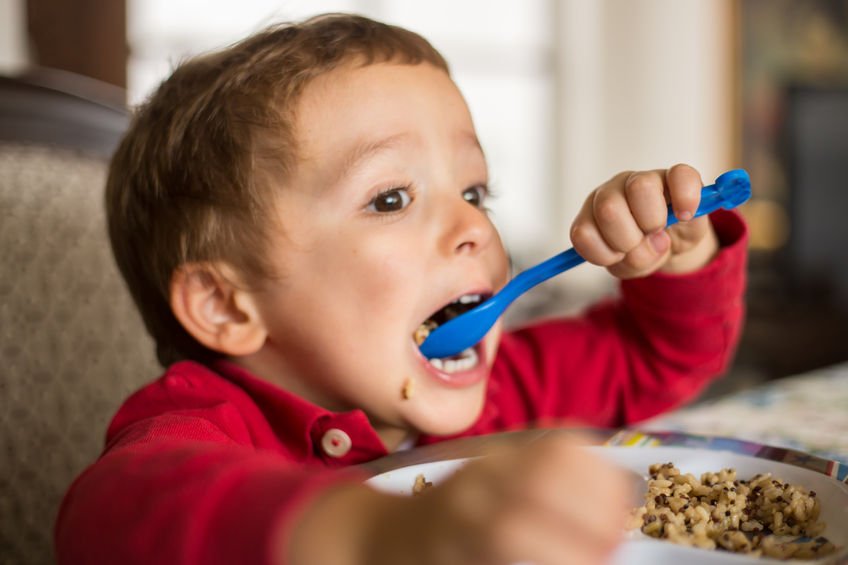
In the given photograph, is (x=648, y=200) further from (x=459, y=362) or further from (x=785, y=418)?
(x=785, y=418)

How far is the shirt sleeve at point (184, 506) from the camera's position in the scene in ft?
1.26

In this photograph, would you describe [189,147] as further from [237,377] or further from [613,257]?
[613,257]

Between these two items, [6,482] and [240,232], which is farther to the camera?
[6,482]

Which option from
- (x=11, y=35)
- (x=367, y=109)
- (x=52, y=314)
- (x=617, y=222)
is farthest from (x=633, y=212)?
(x=11, y=35)

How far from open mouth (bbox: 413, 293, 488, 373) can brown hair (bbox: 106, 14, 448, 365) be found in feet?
0.54

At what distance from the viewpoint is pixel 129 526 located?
43 cm

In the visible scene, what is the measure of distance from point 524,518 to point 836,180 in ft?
14.7

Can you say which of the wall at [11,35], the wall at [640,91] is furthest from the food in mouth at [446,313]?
the wall at [640,91]

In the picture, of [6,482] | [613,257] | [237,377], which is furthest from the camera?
[6,482]

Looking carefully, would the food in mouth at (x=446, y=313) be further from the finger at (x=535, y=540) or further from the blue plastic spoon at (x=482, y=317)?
the finger at (x=535, y=540)

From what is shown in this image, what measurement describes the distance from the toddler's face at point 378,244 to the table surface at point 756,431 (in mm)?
161

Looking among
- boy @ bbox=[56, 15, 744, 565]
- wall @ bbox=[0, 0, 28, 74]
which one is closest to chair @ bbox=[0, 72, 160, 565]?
boy @ bbox=[56, 15, 744, 565]

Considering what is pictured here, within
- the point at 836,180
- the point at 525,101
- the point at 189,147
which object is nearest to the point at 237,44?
the point at 189,147

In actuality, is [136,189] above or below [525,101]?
above
